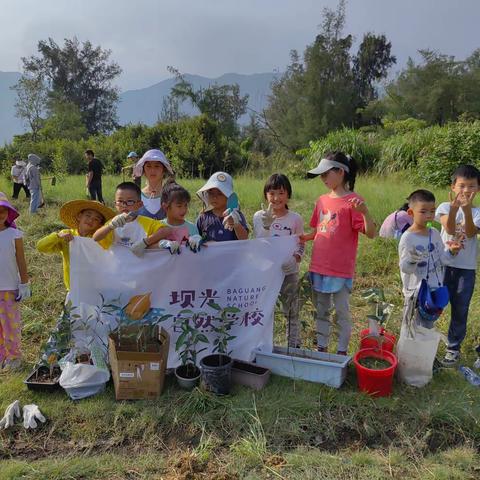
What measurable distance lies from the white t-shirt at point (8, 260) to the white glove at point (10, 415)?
0.91 metres

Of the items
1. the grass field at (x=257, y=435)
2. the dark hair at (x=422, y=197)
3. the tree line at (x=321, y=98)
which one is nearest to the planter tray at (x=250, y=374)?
the grass field at (x=257, y=435)

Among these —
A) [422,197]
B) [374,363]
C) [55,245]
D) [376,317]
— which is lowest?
[374,363]

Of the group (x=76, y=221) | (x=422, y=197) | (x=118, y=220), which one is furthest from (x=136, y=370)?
(x=422, y=197)

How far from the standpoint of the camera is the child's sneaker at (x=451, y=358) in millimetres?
3295

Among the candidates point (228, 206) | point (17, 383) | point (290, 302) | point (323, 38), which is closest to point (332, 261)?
point (290, 302)

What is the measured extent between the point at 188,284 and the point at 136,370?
0.71m

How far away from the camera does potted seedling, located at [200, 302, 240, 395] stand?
2.82 meters

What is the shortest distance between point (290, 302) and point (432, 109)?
1362 inches

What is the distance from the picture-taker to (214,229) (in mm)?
3143

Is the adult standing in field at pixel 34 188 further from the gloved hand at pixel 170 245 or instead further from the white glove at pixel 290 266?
the white glove at pixel 290 266

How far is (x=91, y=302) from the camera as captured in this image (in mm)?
3113

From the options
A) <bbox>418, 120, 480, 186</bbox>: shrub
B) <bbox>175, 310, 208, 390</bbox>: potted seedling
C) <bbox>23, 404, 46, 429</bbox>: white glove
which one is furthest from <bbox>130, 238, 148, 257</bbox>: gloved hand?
<bbox>418, 120, 480, 186</bbox>: shrub

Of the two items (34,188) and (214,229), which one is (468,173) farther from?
(34,188)

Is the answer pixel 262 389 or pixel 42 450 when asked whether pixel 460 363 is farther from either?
pixel 42 450
